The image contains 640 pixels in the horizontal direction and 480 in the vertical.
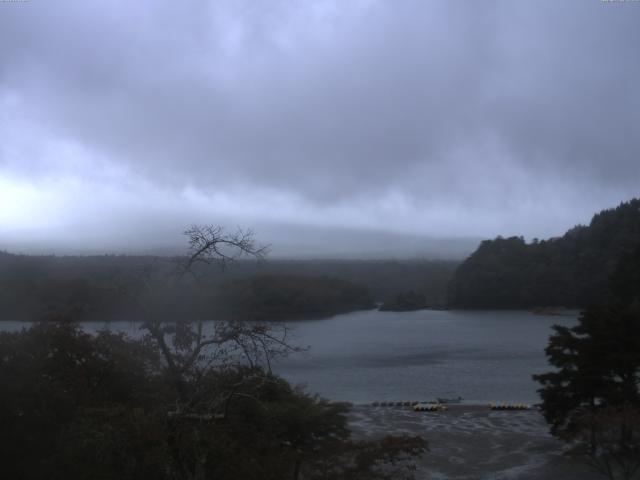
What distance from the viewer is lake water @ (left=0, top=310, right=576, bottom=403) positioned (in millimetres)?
26781

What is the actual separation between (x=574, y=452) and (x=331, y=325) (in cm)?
3152

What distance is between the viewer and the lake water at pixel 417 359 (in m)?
26.8

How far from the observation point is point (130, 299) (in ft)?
23.5

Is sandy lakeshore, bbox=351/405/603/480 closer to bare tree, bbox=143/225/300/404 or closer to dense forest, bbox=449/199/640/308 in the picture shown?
bare tree, bbox=143/225/300/404

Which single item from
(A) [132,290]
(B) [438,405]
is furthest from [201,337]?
(B) [438,405]

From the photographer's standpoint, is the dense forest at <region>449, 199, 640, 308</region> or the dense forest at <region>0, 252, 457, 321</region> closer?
the dense forest at <region>0, 252, 457, 321</region>

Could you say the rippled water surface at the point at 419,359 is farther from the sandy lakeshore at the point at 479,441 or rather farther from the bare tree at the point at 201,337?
the bare tree at the point at 201,337

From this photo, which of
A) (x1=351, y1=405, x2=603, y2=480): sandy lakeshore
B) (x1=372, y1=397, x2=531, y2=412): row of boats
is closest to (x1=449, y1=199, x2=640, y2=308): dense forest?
(x1=372, y1=397, x2=531, y2=412): row of boats

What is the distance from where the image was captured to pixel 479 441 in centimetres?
1844

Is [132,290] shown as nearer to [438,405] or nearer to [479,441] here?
[479,441]

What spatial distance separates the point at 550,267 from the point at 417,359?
31225 mm

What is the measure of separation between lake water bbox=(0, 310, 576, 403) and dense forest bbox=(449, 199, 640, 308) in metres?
6.56

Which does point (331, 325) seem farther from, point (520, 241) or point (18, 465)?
point (18, 465)

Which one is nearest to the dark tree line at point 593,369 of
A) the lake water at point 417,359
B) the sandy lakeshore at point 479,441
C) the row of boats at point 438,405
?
the sandy lakeshore at point 479,441
